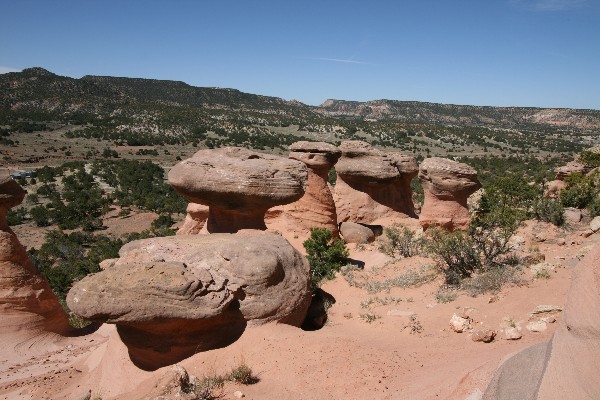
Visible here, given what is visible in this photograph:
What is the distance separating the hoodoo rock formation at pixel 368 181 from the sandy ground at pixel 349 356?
28.8ft

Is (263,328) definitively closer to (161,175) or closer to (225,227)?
(225,227)

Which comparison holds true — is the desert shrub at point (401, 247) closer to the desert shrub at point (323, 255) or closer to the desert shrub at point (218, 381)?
the desert shrub at point (323, 255)

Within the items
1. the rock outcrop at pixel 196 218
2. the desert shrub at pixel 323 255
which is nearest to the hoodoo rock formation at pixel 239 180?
the desert shrub at pixel 323 255

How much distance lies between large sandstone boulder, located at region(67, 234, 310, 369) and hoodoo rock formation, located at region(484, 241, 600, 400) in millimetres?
4133

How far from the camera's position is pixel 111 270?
6746 mm

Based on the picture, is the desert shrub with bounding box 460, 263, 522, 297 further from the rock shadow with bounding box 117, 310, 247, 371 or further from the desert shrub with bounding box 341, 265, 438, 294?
the rock shadow with bounding box 117, 310, 247, 371

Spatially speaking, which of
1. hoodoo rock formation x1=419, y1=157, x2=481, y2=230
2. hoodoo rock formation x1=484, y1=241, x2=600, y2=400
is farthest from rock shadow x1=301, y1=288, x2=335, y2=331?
hoodoo rock formation x1=419, y1=157, x2=481, y2=230

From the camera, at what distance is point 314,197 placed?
48.3 feet

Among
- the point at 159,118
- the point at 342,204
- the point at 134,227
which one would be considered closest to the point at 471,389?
the point at 342,204

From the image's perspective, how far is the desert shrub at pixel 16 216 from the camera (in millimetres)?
29005

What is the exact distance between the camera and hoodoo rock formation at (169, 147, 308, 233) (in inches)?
416

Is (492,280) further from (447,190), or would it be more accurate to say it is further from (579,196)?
(579,196)

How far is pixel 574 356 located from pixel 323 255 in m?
8.73

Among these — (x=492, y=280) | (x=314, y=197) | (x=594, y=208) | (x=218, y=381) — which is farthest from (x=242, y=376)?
(x=594, y=208)
